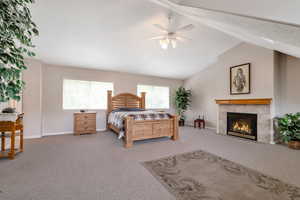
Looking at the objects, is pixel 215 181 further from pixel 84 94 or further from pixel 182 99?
pixel 84 94

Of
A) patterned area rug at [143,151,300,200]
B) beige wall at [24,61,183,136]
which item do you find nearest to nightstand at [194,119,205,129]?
patterned area rug at [143,151,300,200]

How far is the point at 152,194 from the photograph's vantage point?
64.1 inches

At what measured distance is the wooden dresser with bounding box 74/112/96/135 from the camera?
178 inches

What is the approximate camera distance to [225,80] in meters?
4.85

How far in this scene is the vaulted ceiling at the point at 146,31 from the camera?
1535 mm

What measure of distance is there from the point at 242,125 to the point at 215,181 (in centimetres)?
328

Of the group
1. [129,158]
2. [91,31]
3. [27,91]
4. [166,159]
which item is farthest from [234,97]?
[27,91]

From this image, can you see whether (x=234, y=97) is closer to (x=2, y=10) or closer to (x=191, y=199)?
(x=191, y=199)

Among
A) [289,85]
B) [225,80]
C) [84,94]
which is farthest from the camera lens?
[84,94]

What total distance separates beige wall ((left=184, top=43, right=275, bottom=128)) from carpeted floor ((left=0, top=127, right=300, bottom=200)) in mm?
1778

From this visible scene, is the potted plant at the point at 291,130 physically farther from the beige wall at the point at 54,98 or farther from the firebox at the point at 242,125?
the beige wall at the point at 54,98

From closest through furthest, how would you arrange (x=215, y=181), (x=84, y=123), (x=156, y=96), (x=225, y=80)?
(x=215, y=181) → (x=84, y=123) → (x=225, y=80) → (x=156, y=96)

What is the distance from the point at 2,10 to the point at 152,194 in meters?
2.18

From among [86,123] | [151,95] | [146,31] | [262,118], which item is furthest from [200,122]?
[86,123]
